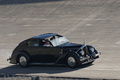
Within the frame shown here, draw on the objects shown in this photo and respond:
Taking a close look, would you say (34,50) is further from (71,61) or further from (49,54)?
(71,61)

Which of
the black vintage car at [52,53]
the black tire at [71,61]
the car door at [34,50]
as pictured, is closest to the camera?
the black tire at [71,61]

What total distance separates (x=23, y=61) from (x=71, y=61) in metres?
2.61

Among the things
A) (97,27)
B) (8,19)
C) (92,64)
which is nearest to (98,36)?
(97,27)

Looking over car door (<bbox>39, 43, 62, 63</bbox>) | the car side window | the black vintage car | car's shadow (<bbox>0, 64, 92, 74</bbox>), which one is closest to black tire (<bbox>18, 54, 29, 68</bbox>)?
the black vintage car

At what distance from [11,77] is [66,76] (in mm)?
2378

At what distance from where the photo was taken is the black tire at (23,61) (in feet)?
50.3

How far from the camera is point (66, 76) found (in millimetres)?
12961

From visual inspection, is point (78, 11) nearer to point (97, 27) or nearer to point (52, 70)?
point (97, 27)

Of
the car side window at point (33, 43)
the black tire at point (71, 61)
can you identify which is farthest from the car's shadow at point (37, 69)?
the car side window at point (33, 43)

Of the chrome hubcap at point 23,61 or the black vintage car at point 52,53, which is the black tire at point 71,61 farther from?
the chrome hubcap at point 23,61

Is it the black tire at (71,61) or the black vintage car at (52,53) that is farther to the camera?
the black vintage car at (52,53)

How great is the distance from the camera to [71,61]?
1430 cm

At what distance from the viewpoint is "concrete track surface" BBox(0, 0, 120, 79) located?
564 inches

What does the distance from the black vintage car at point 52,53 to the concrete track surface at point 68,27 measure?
336 millimetres
